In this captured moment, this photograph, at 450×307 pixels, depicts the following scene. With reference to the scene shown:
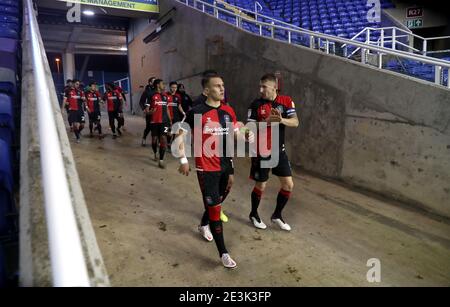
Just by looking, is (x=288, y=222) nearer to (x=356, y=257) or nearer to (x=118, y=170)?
(x=356, y=257)

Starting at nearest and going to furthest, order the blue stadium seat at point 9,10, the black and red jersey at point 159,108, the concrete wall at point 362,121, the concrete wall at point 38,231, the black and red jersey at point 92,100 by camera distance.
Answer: the concrete wall at point 38,231, the concrete wall at point 362,121, the black and red jersey at point 159,108, the blue stadium seat at point 9,10, the black and red jersey at point 92,100

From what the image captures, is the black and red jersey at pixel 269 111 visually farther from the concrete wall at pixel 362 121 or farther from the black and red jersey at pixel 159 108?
the black and red jersey at pixel 159 108

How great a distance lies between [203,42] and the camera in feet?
41.7

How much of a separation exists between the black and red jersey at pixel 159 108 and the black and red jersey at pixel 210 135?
405cm

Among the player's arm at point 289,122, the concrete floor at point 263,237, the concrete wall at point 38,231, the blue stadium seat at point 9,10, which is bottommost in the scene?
the concrete floor at point 263,237

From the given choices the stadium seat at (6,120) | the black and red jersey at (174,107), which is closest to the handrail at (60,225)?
the stadium seat at (6,120)

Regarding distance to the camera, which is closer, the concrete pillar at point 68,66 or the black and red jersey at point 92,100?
the black and red jersey at point 92,100

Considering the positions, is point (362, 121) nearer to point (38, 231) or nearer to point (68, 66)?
point (38, 231)

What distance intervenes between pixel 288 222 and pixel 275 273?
1477 millimetres

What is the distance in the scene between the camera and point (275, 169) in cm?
458

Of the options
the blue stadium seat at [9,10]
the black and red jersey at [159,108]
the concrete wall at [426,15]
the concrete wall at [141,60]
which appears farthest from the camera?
the concrete wall at [141,60]

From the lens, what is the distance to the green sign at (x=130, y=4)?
14707 millimetres

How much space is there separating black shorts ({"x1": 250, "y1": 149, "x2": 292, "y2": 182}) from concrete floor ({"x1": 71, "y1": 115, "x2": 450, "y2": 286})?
2.49ft

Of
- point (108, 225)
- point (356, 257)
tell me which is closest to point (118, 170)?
point (108, 225)
